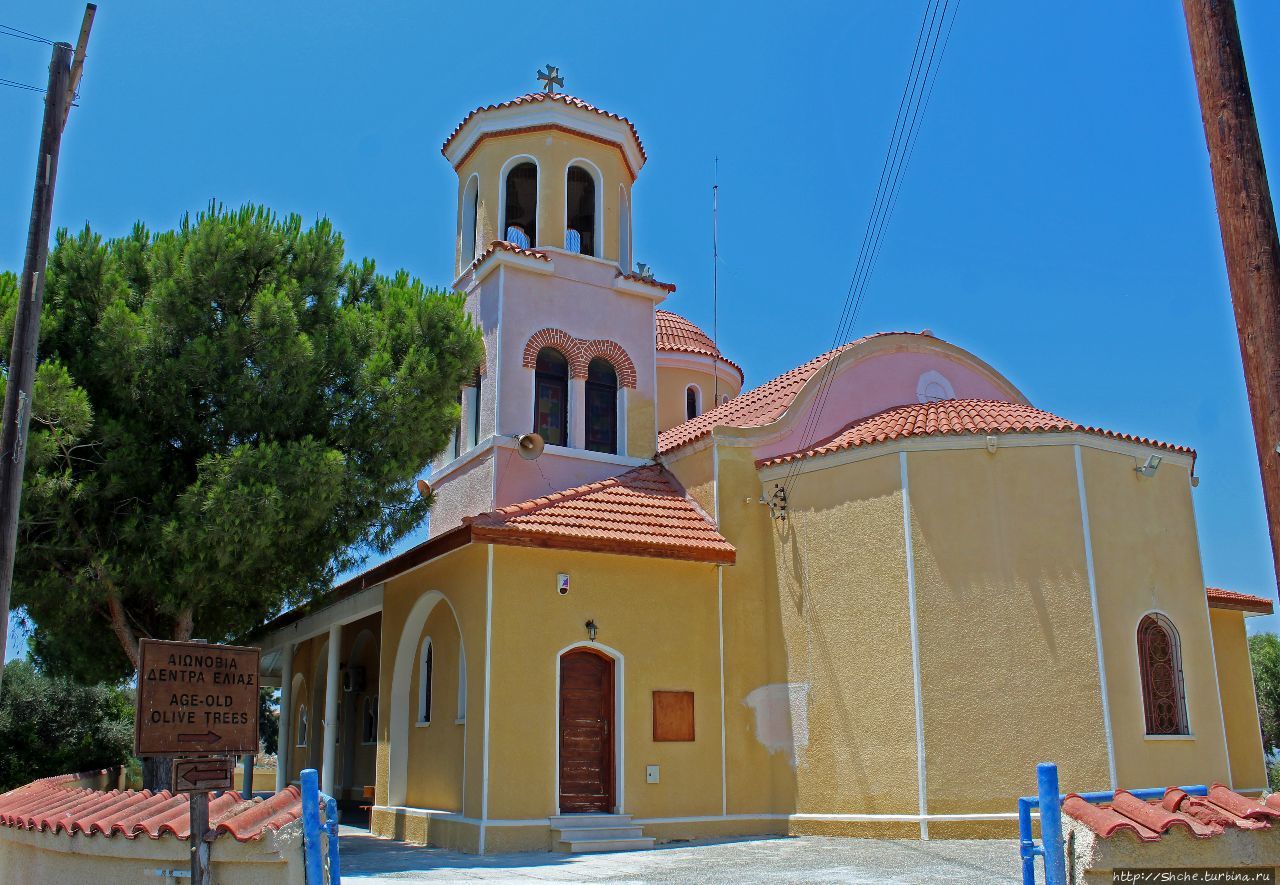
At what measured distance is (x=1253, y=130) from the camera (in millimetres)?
6242

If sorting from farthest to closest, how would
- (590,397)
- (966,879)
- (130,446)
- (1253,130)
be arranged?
(590,397)
(130,446)
(966,879)
(1253,130)

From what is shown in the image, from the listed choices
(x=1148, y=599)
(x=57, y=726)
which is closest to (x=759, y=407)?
(x=1148, y=599)

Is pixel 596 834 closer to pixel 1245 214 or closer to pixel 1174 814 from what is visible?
pixel 1174 814

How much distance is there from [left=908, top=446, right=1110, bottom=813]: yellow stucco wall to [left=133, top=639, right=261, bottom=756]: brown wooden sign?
368 inches

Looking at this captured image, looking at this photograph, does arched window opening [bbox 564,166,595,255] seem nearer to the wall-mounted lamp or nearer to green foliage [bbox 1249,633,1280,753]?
the wall-mounted lamp

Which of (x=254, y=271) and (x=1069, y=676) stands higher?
(x=254, y=271)

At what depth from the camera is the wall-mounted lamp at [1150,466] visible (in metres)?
14.8

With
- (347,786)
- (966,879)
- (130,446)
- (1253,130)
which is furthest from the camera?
(347,786)

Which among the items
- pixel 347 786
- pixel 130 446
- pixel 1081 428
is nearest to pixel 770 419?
pixel 1081 428

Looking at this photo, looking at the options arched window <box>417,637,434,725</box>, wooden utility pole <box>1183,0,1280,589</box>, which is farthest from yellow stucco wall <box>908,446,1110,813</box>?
wooden utility pole <box>1183,0,1280,589</box>

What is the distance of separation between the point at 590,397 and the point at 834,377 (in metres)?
3.88

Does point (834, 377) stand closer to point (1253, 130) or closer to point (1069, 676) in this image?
point (1069, 676)

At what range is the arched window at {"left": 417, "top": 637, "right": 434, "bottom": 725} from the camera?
15.7 metres

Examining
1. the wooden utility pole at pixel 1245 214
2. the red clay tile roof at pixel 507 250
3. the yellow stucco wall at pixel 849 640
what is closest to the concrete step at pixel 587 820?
the yellow stucco wall at pixel 849 640
